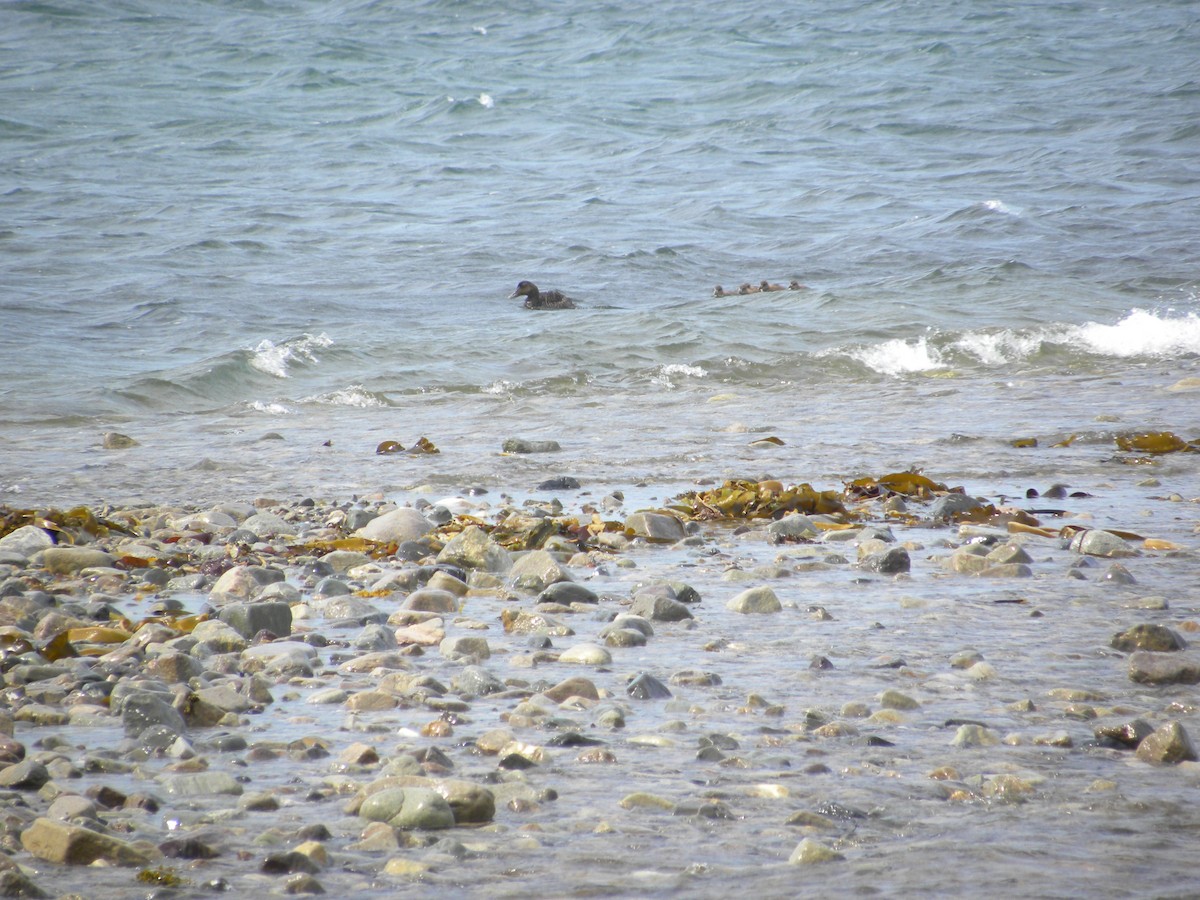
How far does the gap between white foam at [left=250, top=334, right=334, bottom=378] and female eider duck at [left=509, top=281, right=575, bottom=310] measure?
2.59 m

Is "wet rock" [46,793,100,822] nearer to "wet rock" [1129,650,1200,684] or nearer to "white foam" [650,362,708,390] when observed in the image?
"wet rock" [1129,650,1200,684]

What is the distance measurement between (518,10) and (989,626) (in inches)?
1326

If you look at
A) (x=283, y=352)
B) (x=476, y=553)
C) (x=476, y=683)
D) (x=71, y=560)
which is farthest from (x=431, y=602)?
(x=283, y=352)

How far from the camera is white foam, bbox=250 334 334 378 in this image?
10281 mm

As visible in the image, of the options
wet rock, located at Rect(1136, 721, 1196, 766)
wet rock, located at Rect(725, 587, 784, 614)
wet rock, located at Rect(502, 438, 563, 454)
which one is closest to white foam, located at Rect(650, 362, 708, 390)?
wet rock, located at Rect(502, 438, 563, 454)

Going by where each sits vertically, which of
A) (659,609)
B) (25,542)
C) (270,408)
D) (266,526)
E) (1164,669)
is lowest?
(270,408)

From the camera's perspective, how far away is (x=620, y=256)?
1608 cm

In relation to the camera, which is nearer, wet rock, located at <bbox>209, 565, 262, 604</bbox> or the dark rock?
the dark rock

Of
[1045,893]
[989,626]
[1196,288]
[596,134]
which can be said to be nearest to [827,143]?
[596,134]

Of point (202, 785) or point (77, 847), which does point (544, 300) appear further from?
point (77, 847)

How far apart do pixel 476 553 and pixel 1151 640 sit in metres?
2.16

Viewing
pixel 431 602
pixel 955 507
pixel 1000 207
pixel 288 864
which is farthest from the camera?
pixel 1000 207

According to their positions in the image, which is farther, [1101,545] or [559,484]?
[559,484]

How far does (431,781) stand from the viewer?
215cm
